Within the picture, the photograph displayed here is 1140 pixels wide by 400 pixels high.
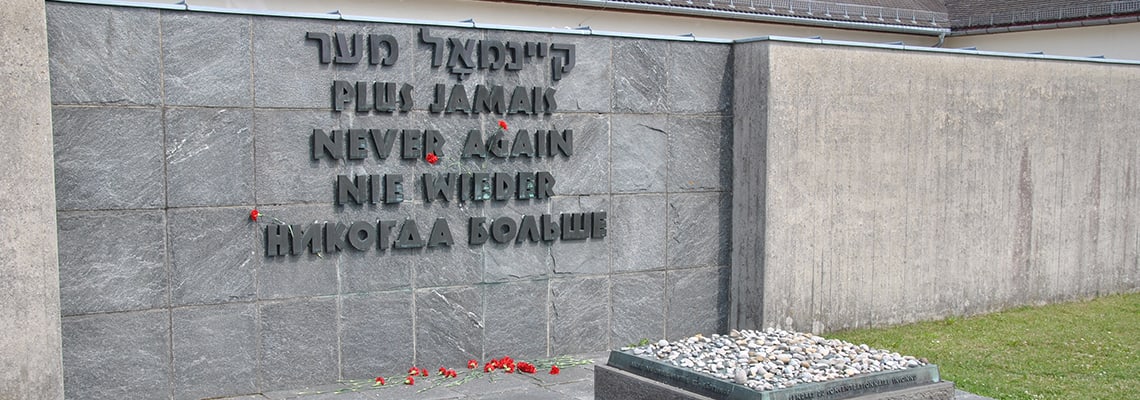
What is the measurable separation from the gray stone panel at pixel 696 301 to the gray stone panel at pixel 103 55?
433 cm

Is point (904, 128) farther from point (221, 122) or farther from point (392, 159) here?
point (221, 122)

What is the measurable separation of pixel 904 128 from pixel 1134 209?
371 centimetres

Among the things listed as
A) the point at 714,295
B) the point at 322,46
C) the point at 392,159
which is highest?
the point at 322,46

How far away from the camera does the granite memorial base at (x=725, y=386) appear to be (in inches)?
245

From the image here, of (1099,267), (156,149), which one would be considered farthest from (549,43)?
(1099,267)

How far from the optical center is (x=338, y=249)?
814 centimetres

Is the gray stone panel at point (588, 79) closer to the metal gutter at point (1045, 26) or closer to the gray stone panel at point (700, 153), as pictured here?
the gray stone panel at point (700, 153)

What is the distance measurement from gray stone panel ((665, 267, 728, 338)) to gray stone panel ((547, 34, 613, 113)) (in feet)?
5.07

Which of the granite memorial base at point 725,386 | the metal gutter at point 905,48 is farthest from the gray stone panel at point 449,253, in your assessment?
the metal gutter at point 905,48

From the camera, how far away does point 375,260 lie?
27.2 ft

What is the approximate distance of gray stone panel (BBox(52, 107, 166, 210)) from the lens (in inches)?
281

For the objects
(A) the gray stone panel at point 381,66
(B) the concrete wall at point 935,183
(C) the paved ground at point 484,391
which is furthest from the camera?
(B) the concrete wall at point 935,183

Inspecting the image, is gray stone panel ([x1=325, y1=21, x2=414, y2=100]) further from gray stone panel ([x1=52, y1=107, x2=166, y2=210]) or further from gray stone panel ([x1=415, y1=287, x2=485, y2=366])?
gray stone panel ([x1=415, y1=287, x2=485, y2=366])

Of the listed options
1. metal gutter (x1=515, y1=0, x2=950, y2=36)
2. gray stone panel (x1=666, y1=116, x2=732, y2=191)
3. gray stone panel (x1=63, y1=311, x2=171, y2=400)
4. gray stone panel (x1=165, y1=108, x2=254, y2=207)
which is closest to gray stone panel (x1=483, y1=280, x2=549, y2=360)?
gray stone panel (x1=666, y1=116, x2=732, y2=191)
